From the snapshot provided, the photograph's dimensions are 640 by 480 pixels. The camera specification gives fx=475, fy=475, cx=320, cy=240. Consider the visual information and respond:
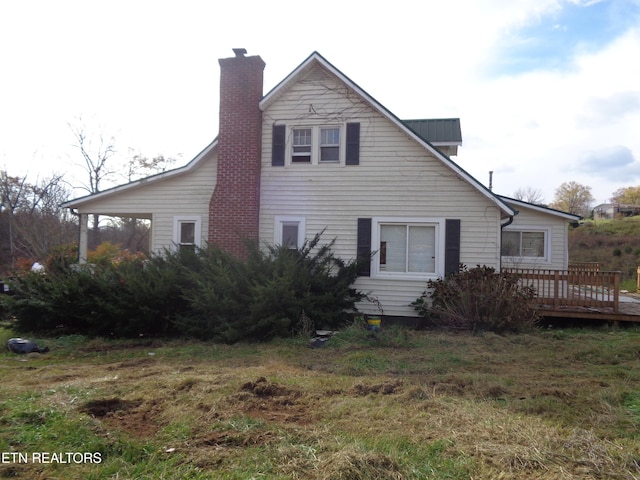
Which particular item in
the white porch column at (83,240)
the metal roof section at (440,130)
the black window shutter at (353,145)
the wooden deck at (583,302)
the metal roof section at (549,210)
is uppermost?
the metal roof section at (440,130)

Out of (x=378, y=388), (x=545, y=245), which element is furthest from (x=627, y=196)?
(x=378, y=388)

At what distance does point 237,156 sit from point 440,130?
7.55 m

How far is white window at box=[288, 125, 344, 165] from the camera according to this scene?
12812mm

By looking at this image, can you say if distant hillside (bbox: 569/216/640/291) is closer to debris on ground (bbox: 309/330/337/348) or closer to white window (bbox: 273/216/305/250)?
white window (bbox: 273/216/305/250)

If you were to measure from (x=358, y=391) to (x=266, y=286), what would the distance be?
173 inches

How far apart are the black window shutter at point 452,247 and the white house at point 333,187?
3 cm

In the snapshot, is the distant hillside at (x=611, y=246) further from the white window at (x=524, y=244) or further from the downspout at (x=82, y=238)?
the downspout at (x=82, y=238)

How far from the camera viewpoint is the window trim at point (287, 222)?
1279 centimetres

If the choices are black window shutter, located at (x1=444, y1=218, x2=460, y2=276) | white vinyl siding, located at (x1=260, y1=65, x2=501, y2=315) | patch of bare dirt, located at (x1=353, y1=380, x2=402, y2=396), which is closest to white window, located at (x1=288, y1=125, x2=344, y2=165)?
white vinyl siding, located at (x1=260, y1=65, x2=501, y2=315)

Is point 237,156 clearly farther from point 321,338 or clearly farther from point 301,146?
point 321,338

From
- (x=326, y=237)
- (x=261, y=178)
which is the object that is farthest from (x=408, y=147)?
(x=261, y=178)

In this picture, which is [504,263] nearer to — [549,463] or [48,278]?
[549,463]

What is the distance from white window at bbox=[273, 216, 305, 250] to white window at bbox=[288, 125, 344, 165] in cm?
157

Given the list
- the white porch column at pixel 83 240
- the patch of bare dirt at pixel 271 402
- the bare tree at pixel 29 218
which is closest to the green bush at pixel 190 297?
the white porch column at pixel 83 240
